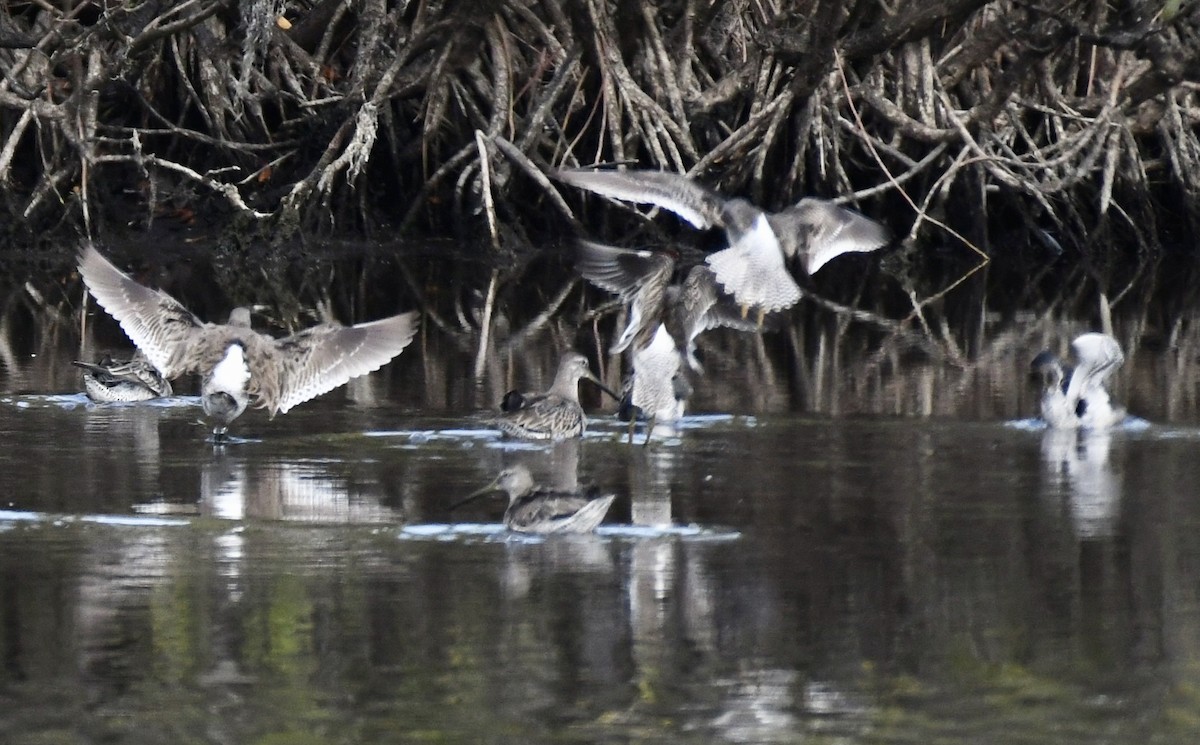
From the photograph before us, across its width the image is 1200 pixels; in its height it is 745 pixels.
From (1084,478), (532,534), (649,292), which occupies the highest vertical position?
(649,292)

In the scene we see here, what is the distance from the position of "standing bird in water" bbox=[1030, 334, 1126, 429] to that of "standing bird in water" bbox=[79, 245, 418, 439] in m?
2.44

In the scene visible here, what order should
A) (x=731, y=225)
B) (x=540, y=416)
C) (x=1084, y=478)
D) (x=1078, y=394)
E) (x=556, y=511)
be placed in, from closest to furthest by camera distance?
1. (x=556, y=511)
2. (x=1084, y=478)
3. (x=540, y=416)
4. (x=1078, y=394)
5. (x=731, y=225)

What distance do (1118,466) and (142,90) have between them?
1149 cm

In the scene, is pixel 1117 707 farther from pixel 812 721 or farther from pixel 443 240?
pixel 443 240

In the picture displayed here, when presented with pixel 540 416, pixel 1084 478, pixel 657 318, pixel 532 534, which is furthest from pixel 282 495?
pixel 657 318

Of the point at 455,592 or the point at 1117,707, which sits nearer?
the point at 1117,707

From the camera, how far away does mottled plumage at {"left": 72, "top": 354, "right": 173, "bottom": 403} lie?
9672 millimetres

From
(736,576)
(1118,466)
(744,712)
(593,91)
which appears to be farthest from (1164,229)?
(744,712)

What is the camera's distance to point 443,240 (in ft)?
59.8

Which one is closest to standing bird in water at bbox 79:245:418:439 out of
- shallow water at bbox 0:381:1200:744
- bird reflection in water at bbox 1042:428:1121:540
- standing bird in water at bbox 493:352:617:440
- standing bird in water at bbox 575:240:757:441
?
shallow water at bbox 0:381:1200:744

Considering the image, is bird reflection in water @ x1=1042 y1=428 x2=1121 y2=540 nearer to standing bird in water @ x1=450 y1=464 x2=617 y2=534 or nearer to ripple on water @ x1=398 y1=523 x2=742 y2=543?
ripple on water @ x1=398 y1=523 x2=742 y2=543

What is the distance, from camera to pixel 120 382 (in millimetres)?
9688

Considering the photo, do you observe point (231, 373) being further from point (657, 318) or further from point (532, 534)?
point (532, 534)

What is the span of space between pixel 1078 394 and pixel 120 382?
3.75m
